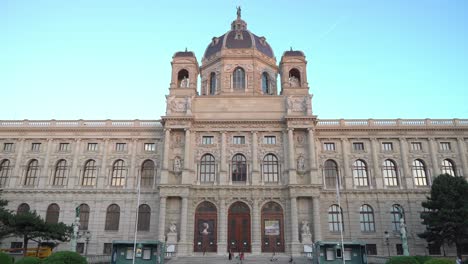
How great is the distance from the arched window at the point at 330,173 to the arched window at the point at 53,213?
34212 millimetres

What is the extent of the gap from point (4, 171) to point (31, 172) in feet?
11.9

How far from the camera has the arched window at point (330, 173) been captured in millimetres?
46600

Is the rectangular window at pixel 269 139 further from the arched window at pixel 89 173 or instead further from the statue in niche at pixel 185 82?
the arched window at pixel 89 173

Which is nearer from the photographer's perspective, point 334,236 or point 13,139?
point 334,236

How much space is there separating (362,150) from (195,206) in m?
22.7

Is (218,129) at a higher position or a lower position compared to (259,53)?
lower

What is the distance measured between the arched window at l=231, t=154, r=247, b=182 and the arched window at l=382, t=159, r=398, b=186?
17.9 m

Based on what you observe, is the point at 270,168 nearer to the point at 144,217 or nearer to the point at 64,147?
the point at 144,217

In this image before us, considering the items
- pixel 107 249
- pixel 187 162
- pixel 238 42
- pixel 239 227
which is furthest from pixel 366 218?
pixel 107 249

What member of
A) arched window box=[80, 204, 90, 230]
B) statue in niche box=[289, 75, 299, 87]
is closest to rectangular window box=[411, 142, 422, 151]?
statue in niche box=[289, 75, 299, 87]

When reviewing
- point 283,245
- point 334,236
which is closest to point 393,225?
point 334,236

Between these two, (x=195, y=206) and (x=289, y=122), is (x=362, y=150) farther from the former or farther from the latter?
(x=195, y=206)

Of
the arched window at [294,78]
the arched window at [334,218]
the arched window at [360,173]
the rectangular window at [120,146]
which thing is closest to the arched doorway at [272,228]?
the arched window at [334,218]

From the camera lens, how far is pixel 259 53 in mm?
56281
